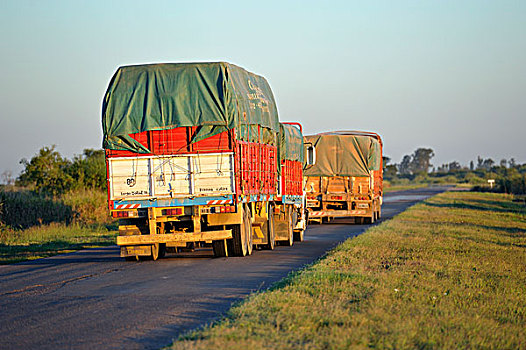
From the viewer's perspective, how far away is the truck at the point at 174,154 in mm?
16047

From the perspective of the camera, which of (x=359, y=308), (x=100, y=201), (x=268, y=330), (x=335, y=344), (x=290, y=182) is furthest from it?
(x=100, y=201)

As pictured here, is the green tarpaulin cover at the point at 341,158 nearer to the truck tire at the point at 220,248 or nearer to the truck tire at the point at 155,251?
the truck tire at the point at 220,248

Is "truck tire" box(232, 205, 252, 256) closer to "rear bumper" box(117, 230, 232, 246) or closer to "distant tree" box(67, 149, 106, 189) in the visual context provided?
"rear bumper" box(117, 230, 232, 246)

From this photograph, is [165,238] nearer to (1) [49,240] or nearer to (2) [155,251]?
(2) [155,251]

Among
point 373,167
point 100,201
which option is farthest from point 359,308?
point 100,201

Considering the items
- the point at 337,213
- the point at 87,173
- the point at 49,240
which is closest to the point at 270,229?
the point at 49,240

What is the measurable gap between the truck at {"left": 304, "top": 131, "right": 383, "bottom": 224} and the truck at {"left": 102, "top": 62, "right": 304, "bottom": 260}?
14.3 meters

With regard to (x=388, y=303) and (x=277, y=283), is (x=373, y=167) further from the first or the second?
(x=388, y=303)

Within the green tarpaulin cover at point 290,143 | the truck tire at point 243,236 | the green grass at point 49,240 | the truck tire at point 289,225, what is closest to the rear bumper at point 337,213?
the green tarpaulin cover at point 290,143

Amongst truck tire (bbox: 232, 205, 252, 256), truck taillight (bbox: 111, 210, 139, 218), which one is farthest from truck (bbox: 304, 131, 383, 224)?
truck taillight (bbox: 111, 210, 139, 218)

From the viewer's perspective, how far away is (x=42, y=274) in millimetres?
14945

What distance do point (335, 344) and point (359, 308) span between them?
2004 millimetres

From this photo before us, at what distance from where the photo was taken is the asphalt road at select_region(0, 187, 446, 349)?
850 cm

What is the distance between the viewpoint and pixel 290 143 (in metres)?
23.0
